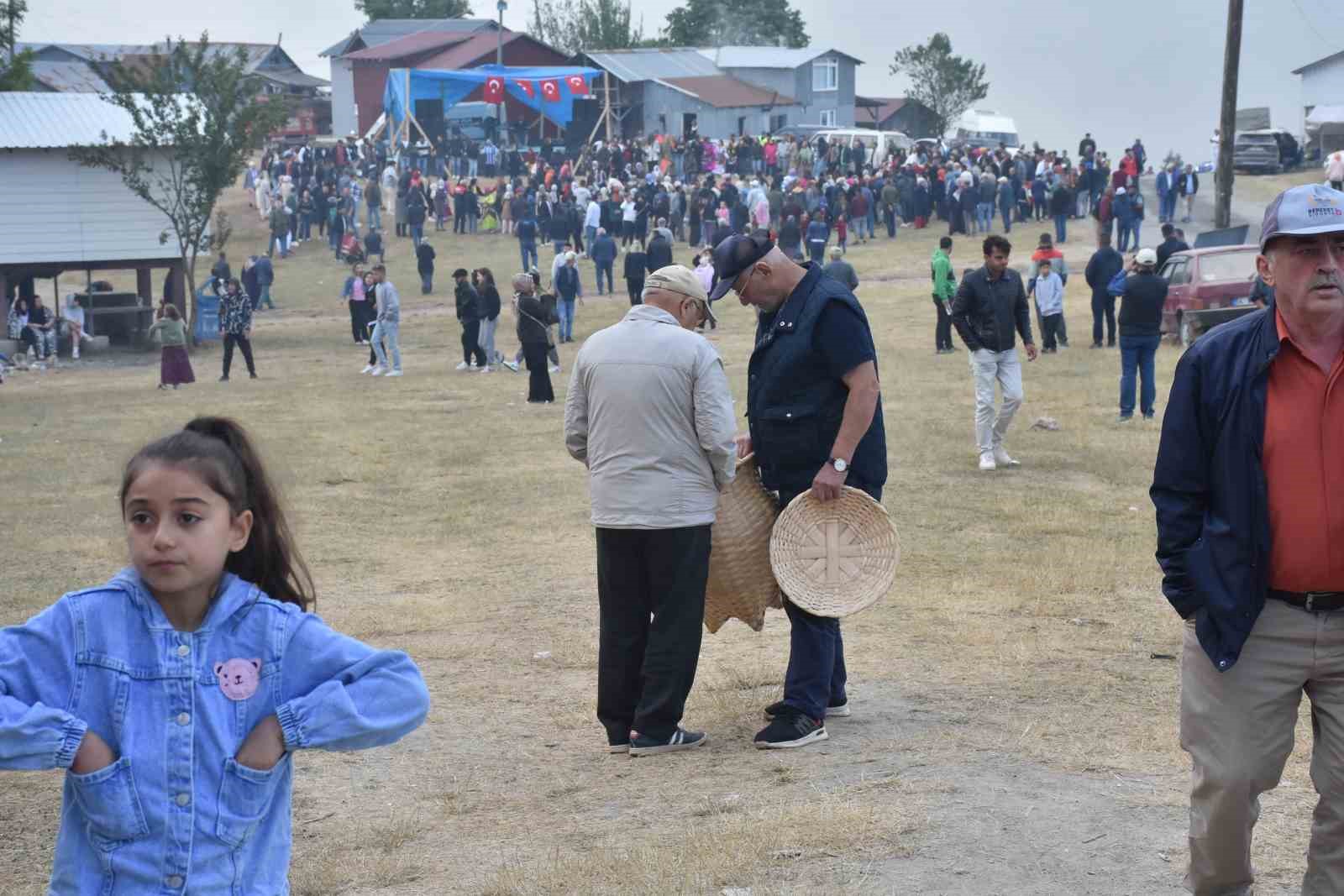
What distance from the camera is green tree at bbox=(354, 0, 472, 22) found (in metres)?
105

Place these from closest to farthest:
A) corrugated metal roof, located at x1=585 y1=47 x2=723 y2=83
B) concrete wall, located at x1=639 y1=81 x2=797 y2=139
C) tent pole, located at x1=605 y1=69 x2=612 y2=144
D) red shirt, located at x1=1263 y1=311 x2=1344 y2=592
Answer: red shirt, located at x1=1263 y1=311 x2=1344 y2=592
tent pole, located at x1=605 y1=69 x2=612 y2=144
concrete wall, located at x1=639 y1=81 x2=797 y2=139
corrugated metal roof, located at x1=585 y1=47 x2=723 y2=83

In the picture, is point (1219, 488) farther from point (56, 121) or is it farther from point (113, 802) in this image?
point (56, 121)

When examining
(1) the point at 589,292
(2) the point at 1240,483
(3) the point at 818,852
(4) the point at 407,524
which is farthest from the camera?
→ (1) the point at 589,292

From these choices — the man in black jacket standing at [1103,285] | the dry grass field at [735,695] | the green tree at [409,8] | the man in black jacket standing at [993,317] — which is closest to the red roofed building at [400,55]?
the green tree at [409,8]

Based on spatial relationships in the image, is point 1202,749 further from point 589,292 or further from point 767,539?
point 589,292

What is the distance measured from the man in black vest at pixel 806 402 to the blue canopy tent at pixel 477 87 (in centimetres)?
5212

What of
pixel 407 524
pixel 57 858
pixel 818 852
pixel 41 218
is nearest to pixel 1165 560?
pixel 818 852

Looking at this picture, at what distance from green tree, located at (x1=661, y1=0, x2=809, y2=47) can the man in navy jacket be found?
96.6 meters

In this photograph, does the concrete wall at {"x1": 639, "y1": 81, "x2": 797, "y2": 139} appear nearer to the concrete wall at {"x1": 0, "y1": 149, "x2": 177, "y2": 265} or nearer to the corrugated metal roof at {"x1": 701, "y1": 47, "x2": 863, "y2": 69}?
the corrugated metal roof at {"x1": 701, "y1": 47, "x2": 863, "y2": 69}

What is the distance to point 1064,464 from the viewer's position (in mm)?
14133

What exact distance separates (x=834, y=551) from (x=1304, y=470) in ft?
8.87

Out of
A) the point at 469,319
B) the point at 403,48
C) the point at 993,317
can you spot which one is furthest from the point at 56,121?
the point at 403,48

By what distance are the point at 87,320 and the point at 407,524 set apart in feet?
79.5

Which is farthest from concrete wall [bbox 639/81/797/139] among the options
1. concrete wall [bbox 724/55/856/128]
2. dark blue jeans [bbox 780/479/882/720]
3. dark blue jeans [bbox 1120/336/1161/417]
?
dark blue jeans [bbox 780/479/882/720]
